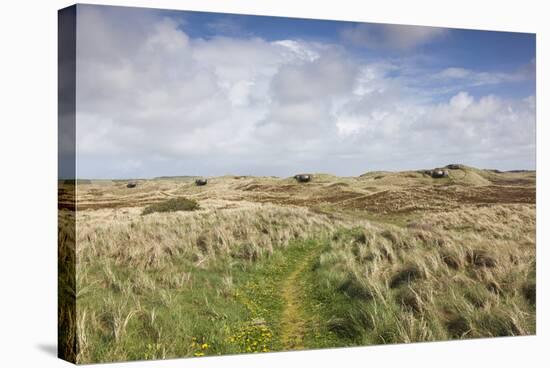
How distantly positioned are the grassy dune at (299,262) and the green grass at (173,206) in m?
0.02

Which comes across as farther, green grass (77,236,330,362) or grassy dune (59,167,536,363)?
grassy dune (59,167,536,363)

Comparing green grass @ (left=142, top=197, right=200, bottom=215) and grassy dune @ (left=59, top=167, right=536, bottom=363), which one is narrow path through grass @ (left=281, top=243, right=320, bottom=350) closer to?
grassy dune @ (left=59, top=167, right=536, bottom=363)

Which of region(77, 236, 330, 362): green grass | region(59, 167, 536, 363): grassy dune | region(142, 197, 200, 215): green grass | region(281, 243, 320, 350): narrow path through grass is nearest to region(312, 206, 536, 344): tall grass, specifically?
region(59, 167, 536, 363): grassy dune

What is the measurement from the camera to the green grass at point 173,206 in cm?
995

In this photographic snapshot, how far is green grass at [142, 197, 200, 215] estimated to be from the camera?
32.6 feet

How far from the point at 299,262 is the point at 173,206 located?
7.50 ft

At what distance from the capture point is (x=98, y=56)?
30.2ft

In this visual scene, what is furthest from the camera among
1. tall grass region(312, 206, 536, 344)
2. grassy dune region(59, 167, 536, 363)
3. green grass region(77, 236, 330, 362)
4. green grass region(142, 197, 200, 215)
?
tall grass region(312, 206, 536, 344)

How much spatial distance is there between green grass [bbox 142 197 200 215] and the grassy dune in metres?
0.02

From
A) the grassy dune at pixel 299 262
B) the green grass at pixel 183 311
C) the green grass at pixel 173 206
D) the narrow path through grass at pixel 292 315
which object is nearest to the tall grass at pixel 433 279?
the grassy dune at pixel 299 262

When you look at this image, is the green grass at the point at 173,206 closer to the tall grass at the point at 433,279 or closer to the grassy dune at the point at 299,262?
the grassy dune at the point at 299,262

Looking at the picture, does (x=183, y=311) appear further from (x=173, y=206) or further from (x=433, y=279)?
(x=433, y=279)

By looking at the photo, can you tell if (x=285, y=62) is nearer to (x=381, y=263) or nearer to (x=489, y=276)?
(x=381, y=263)

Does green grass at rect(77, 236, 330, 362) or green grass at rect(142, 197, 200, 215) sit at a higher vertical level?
green grass at rect(142, 197, 200, 215)
